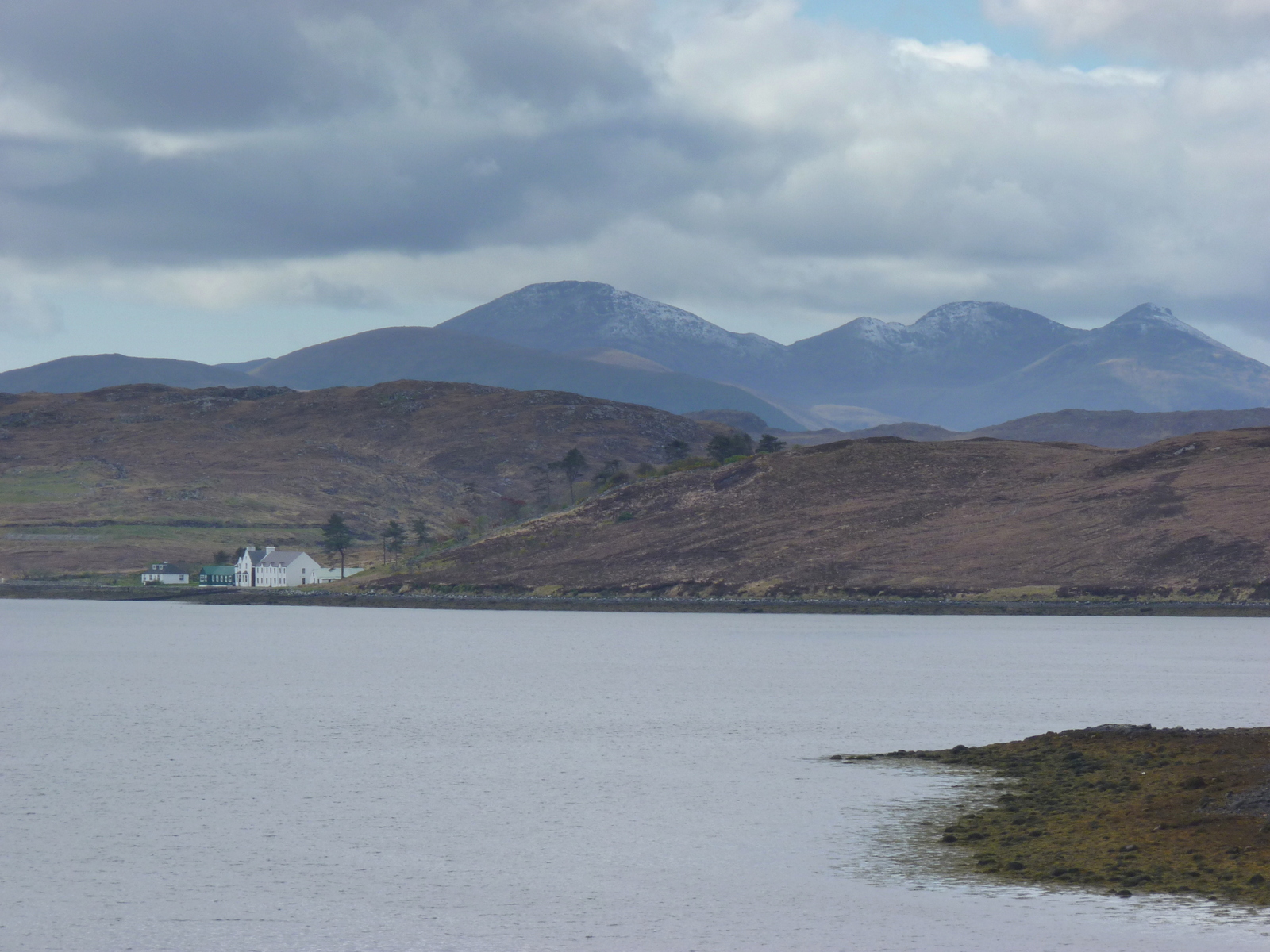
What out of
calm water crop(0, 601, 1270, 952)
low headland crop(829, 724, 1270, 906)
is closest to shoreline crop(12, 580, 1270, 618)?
calm water crop(0, 601, 1270, 952)

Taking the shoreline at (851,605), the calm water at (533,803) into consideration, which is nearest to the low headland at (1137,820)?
the calm water at (533,803)

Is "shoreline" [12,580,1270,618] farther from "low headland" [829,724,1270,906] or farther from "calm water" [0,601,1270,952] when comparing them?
"low headland" [829,724,1270,906]

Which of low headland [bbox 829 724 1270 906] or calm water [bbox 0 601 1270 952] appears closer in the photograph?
calm water [bbox 0 601 1270 952]

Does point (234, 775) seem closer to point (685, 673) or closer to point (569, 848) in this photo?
point (569, 848)

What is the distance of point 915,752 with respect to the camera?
169 ft

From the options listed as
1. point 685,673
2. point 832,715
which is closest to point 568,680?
point 685,673

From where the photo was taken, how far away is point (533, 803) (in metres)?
43.2

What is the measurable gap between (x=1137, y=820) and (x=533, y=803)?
17.3 m

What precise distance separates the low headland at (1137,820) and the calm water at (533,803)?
4.79 feet

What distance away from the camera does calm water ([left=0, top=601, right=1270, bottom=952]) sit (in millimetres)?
27734

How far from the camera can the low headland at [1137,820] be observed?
2945cm

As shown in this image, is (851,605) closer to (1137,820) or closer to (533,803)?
(533,803)

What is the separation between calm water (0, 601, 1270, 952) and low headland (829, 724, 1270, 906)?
4.79 feet

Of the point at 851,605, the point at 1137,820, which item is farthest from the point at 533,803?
the point at 851,605
